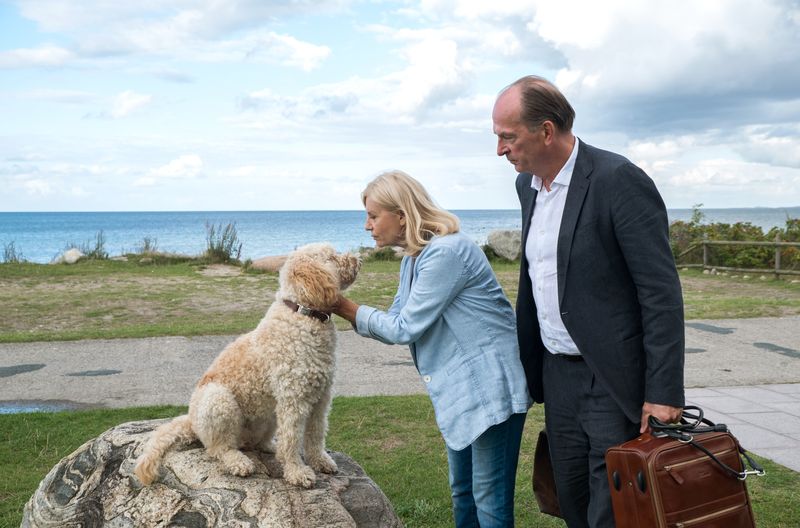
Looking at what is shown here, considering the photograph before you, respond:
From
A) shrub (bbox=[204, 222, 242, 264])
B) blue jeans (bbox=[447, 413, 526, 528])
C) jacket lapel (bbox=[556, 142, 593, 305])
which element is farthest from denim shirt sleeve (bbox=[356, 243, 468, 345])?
shrub (bbox=[204, 222, 242, 264])

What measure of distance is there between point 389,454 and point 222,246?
17.7 m

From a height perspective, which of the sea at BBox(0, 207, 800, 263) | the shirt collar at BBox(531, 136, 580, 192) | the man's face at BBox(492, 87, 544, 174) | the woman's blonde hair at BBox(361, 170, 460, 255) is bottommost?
the sea at BBox(0, 207, 800, 263)

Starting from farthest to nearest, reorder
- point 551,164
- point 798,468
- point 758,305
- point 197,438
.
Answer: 1. point 758,305
2. point 798,468
3. point 197,438
4. point 551,164

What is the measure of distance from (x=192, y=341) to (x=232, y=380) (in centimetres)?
729

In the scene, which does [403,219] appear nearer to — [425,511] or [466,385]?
[466,385]

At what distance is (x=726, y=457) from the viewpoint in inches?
115

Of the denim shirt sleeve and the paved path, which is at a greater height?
the denim shirt sleeve

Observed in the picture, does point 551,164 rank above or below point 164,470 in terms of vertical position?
above

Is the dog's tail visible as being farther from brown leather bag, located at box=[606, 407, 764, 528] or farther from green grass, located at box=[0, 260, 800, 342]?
green grass, located at box=[0, 260, 800, 342]

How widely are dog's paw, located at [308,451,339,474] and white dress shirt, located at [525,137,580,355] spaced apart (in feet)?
4.80

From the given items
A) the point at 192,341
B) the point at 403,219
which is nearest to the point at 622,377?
the point at 403,219

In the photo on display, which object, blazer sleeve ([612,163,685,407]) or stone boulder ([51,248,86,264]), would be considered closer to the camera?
blazer sleeve ([612,163,685,407])

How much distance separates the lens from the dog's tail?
12.5ft

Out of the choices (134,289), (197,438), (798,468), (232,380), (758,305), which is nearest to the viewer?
(232,380)
